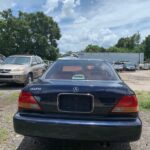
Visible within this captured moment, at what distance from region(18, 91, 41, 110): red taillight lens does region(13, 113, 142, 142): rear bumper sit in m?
0.22

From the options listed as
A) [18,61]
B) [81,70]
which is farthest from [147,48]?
[81,70]

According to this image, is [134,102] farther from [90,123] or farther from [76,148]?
[76,148]

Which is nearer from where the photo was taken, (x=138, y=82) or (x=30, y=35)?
(x=138, y=82)

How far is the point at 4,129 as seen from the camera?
24.9 feet

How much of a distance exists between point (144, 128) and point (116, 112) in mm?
2801

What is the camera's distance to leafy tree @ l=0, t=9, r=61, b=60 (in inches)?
2430

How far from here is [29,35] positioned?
63750mm

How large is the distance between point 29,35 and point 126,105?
59.3 metres

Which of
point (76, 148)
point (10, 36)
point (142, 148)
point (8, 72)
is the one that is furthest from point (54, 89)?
point (10, 36)

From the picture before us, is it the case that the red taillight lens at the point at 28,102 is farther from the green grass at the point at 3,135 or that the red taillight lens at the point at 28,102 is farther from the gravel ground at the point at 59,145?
the green grass at the point at 3,135

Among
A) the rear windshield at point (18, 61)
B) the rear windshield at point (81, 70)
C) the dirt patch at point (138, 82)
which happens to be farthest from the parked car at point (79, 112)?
the dirt patch at point (138, 82)

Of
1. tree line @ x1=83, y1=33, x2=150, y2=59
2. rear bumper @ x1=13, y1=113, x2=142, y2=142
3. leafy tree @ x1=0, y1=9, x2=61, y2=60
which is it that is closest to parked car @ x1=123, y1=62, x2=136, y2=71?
leafy tree @ x1=0, y1=9, x2=61, y2=60

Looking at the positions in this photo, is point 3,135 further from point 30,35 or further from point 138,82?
point 30,35

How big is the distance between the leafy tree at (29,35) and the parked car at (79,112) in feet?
185
